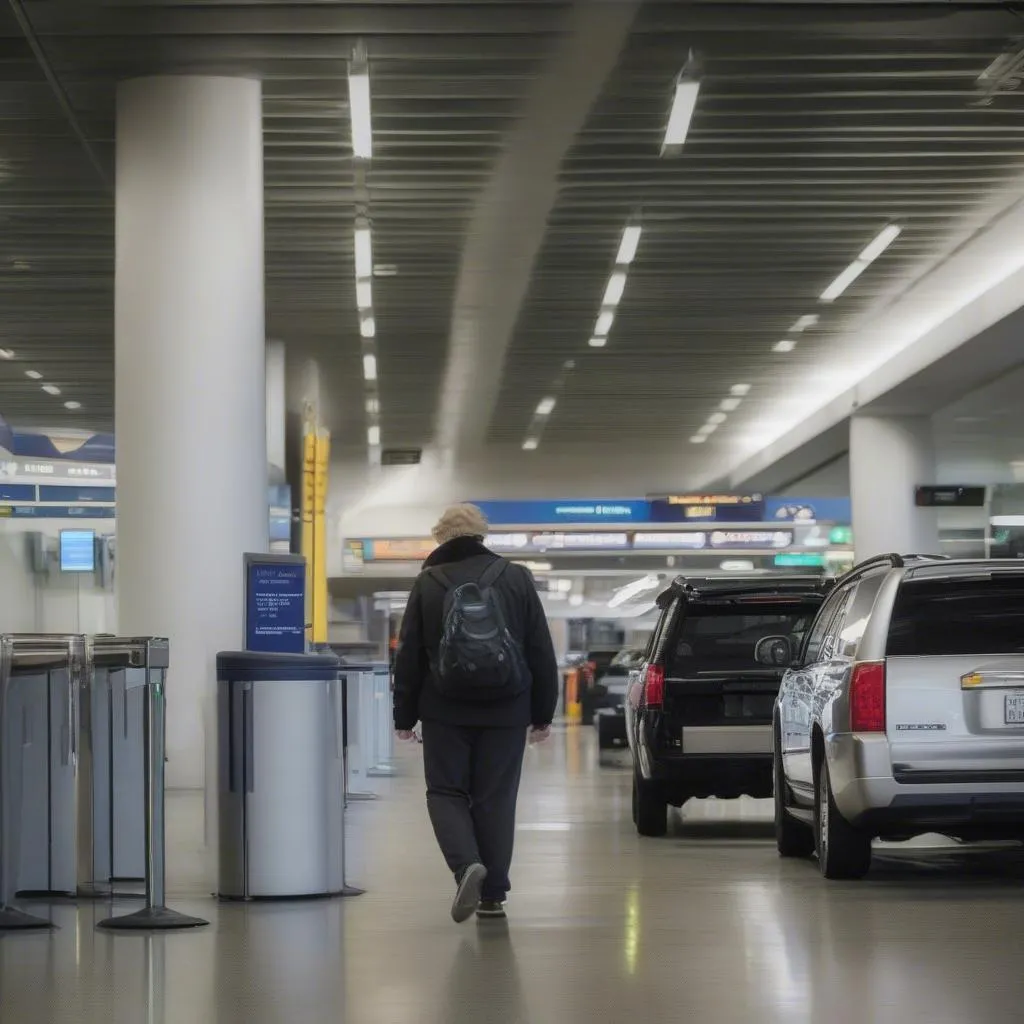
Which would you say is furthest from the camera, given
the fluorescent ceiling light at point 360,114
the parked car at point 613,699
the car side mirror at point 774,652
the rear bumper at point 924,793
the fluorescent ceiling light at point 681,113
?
the parked car at point 613,699

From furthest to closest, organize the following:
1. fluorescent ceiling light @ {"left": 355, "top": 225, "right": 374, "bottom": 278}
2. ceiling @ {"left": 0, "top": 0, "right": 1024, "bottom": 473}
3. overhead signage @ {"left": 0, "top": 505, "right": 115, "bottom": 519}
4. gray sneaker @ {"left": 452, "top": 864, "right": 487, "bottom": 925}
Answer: overhead signage @ {"left": 0, "top": 505, "right": 115, "bottom": 519} < fluorescent ceiling light @ {"left": 355, "top": 225, "right": 374, "bottom": 278} < ceiling @ {"left": 0, "top": 0, "right": 1024, "bottom": 473} < gray sneaker @ {"left": 452, "top": 864, "right": 487, "bottom": 925}

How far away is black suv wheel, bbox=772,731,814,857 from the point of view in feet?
38.4

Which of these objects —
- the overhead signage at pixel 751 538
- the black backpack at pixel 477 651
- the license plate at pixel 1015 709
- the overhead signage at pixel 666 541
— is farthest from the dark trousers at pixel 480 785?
the overhead signage at pixel 666 541

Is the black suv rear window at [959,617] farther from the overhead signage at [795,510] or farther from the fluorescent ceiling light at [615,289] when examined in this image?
the overhead signage at [795,510]

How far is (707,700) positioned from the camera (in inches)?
523

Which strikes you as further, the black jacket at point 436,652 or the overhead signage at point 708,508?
the overhead signage at point 708,508

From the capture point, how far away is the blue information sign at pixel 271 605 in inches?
572

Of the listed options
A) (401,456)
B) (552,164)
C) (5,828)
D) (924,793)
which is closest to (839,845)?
(924,793)

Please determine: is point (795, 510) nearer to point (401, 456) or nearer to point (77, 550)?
point (401, 456)

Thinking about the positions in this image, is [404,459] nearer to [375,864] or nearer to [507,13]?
[507,13]

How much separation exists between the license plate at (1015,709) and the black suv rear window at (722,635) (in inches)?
155

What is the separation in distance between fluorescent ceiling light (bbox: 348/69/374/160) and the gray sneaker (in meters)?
9.05

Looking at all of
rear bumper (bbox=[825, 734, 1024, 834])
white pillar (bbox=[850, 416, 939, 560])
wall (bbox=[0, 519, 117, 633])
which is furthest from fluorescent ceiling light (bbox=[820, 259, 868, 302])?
rear bumper (bbox=[825, 734, 1024, 834])

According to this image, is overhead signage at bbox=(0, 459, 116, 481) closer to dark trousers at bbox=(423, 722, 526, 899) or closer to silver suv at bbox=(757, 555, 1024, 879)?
silver suv at bbox=(757, 555, 1024, 879)
